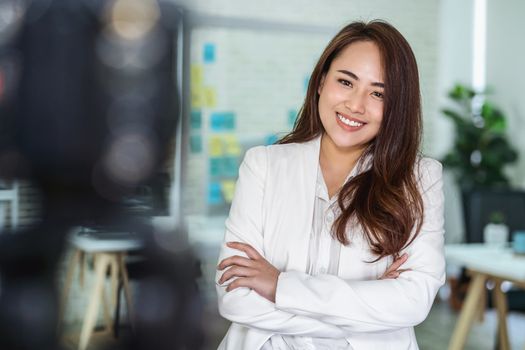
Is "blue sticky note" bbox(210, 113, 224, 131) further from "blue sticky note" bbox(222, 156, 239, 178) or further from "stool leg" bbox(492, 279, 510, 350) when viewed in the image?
"stool leg" bbox(492, 279, 510, 350)

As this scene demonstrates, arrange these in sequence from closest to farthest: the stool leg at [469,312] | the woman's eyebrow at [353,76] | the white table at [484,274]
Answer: the woman's eyebrow at [353,76] < the white table at [484,274] < the stool leg at [469,312]

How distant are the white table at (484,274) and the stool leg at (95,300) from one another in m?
1.99

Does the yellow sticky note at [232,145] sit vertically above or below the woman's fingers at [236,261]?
above

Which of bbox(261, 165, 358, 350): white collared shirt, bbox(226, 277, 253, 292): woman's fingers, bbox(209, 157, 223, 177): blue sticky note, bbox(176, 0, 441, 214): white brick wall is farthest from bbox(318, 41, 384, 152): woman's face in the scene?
bbox(209, 157, 223, 177): blue sticky note

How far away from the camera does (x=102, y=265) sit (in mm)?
4008

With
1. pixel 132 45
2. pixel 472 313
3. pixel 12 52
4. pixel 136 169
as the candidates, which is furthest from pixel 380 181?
pixel 472 313

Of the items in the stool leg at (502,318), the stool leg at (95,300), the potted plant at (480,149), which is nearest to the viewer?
the stool leg at (502,318)

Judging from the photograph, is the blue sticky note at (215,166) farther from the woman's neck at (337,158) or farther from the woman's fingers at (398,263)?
the woman's fingers at (398,263)

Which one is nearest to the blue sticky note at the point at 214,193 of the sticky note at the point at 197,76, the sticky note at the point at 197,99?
the sticky note at the point at 197,99

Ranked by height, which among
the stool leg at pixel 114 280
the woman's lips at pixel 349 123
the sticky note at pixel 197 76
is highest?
the sticky note at pixel 197 76

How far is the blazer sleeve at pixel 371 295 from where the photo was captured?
1.34m

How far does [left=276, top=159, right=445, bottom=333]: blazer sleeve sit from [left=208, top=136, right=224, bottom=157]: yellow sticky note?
3369 mm

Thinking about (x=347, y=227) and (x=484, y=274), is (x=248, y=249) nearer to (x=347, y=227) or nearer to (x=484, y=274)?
(x=347, y=227)

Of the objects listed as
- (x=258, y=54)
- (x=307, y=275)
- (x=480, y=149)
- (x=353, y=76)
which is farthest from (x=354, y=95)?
(x=480, y=149)
